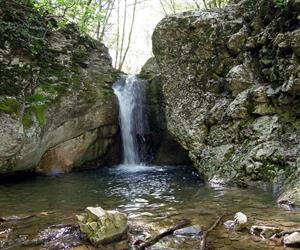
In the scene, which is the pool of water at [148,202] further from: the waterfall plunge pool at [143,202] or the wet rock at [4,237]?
the wet rock at [4,237]

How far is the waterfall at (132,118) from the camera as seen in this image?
14.8m

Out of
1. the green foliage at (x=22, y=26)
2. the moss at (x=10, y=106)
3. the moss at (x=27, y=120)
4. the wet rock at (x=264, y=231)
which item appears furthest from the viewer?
the green foliage at (x=22, y=26)

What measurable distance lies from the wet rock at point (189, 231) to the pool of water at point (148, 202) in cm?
20

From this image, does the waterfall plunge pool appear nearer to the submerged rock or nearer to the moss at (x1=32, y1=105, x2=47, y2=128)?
the submerged rock

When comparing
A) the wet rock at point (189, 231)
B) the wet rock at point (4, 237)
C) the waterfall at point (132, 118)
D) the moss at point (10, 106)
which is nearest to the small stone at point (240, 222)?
the wet rock at point (189, 231)

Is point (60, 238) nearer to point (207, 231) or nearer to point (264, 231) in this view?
point (207, 231)

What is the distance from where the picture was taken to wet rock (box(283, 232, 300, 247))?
4801 millimetres

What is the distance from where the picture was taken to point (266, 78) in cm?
1041

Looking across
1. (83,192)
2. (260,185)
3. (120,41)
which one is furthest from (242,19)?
(120,41)

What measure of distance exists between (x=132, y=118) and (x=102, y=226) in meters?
10.0

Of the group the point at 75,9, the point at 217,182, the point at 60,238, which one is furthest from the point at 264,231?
the point at 75,9

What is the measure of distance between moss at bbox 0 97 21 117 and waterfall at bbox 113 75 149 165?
4.73 metres

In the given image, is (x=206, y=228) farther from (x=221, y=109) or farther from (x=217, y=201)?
(x=221, y=109)

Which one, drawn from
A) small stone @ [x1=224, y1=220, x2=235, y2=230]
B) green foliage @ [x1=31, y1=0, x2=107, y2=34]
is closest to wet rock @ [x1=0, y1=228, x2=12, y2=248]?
small stone @ [x1=224, y1=220, x2=235, y2=230]
